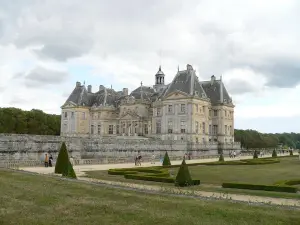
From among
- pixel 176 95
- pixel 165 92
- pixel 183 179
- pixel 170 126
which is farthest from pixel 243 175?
pixel 165 92

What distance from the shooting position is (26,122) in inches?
2562

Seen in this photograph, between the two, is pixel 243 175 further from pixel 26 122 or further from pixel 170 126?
pixel 26 122

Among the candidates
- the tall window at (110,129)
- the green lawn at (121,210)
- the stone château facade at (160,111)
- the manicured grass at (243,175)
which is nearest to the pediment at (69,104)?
the stone château facade at (160,111)

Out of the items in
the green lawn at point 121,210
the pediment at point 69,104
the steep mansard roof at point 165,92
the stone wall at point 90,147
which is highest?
the steep mansard roof at point 165,92

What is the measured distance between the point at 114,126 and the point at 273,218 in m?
56.7

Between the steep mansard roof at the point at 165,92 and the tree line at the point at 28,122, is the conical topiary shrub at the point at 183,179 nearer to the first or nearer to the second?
the steep mansard roof at the point at 165,92

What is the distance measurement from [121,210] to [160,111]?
48.3 meters

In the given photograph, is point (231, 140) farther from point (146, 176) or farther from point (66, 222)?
point (66, 222)

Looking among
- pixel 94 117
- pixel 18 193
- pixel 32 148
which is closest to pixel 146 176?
pixel 18 193

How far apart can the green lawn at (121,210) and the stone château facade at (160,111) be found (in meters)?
42.1

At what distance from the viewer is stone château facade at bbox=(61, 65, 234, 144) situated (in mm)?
54188

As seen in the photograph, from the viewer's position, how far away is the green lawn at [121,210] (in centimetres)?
871

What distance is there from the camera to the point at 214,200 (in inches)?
442

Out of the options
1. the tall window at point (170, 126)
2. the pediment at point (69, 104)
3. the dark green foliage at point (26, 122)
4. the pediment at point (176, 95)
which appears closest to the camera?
the pediment at point (176, 95)
